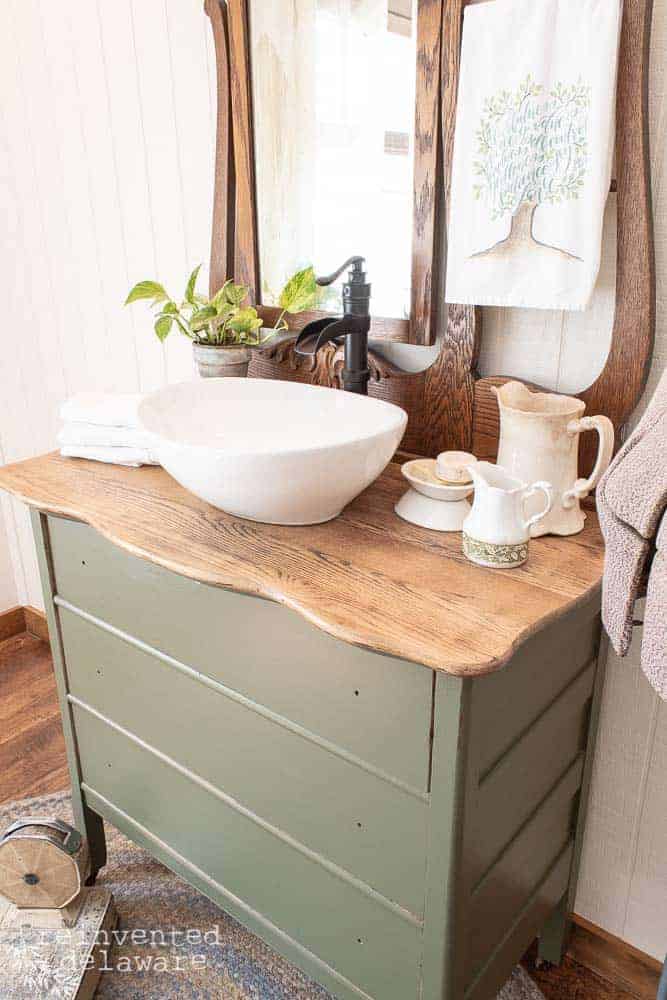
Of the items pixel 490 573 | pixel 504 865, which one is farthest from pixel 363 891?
pixel 490 573

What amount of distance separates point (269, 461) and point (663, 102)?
2.26 feet

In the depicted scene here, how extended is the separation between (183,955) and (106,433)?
0.97 meters

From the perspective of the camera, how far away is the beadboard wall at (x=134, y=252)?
3.95 ft

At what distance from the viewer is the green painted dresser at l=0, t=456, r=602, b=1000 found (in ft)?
2.90

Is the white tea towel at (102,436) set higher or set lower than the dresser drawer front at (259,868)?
higher

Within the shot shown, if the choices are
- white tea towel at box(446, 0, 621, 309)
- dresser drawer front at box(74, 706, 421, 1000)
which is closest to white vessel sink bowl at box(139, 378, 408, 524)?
white tea towel at box(446, 0, 621, 309)

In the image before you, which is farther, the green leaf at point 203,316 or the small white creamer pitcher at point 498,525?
the green leaf at point 203,316

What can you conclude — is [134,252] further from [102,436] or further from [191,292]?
[102,436]

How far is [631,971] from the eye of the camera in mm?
1387

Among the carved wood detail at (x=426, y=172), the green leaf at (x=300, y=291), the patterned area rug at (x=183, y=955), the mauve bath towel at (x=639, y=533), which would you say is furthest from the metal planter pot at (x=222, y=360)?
the patterned area rug at (x=183, y=955)

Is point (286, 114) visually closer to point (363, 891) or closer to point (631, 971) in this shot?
point (363, 891)

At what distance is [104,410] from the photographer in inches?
53.9

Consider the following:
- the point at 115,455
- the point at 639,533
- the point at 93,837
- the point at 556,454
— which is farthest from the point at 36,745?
the point at 639,533

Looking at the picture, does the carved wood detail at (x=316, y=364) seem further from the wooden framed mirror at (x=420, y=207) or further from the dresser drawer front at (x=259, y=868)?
the dresser drawer front at (x=259, y=868)
